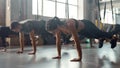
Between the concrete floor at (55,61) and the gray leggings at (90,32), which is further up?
the gray leggings at (90,32)

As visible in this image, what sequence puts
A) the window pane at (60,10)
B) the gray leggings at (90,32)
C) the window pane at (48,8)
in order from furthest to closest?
the window pane at (60,10)
the window pane at (48,8)
the gray leggings at (90,32)

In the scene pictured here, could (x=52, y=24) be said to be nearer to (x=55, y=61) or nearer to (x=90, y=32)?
(x=55, y=61)

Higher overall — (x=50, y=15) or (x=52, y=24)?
(x=50, y=15)

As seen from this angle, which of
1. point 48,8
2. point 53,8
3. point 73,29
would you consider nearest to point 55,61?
point 73,29

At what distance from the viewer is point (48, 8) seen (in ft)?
32.5

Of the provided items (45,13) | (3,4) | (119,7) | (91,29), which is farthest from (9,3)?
(119,7)

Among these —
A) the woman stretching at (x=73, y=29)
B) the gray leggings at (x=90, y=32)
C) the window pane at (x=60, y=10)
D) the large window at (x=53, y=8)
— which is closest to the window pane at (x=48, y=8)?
the large window at (x=53, y=8)

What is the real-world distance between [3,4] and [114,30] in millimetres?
4842

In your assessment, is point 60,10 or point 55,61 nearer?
point 55,61

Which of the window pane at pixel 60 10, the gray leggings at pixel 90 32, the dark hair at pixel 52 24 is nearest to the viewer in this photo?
the dark hair at pixel 52 24

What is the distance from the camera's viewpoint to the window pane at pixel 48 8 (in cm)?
965

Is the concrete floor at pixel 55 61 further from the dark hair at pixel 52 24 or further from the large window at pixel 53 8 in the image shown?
the large window at pixel 53 8

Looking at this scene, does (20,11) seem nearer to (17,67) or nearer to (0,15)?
(0,15)

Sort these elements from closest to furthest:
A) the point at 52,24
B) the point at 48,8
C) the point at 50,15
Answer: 1. the point at 52,24
2. the point at 48,8
3. the point at 50,15
